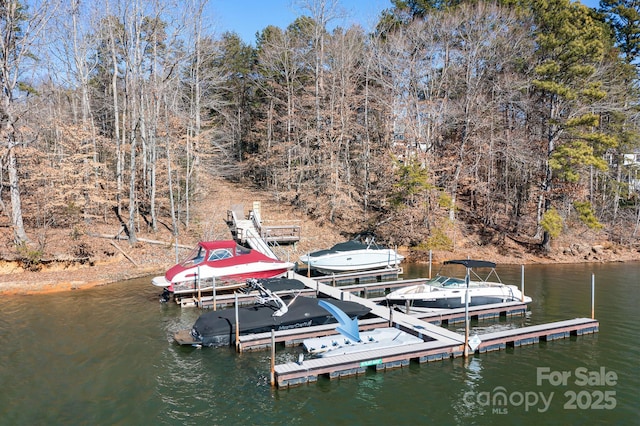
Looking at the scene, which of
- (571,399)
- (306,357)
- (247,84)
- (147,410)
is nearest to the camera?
(147,410)

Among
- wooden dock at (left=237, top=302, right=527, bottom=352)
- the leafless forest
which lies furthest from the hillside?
wooden dock at (left=237, top=302, right=527, bottom=352)

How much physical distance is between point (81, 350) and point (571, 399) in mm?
12531

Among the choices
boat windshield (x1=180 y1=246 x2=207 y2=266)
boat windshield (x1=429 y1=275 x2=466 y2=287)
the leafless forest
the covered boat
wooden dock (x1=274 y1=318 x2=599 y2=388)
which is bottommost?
wooden dock (x1=274 y1=318 x2=599 y2=388)

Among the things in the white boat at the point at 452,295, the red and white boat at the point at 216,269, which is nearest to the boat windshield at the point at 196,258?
the red and white boat at the point at 216,269

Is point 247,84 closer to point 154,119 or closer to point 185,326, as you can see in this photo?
point 154,119

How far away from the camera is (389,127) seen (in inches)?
1328

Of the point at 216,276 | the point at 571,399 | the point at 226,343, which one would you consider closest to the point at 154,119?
the point at 216,276

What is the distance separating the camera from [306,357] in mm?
12320

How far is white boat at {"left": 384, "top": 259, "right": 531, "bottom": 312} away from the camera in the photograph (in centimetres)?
1619

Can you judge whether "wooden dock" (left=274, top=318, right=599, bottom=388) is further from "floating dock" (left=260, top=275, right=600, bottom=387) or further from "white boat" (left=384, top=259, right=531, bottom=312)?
"white boat" (left=384, top=259, right=531, bottom=312)

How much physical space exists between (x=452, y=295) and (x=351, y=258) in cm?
768

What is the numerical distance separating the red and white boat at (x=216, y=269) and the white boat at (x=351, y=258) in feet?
11.6

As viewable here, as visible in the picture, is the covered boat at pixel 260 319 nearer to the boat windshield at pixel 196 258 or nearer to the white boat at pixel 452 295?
the white boat at pixel 452 295

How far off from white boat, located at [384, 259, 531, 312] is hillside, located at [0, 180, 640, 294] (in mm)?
10362
